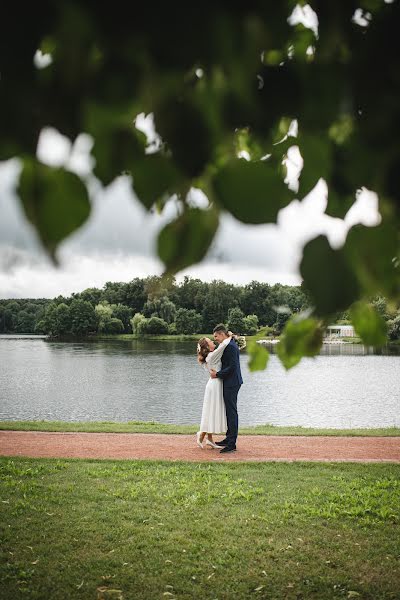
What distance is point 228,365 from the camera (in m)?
8.99

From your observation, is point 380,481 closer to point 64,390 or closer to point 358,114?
point 358,114

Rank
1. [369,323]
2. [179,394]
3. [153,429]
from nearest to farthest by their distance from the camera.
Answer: [369,323], [153,429], [179,394]

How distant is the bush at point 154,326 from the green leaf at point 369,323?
8758 centimetres

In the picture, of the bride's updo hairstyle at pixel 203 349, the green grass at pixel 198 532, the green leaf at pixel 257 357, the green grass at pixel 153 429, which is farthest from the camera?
the green grass at pixel 153 429

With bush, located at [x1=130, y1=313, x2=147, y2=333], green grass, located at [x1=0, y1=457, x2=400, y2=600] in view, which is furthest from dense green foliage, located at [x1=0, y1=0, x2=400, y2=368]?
bush, located at [x1=130, y1=313, x2=147, y2=333]

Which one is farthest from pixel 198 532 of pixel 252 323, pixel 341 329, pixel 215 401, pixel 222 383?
Result: pixel 341 329

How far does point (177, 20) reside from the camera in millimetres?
547

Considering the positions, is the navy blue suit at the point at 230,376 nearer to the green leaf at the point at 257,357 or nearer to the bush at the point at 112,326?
the green leaf at the point at 257,357

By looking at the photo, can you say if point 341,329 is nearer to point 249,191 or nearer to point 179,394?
point 179,394

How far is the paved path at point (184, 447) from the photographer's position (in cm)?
953

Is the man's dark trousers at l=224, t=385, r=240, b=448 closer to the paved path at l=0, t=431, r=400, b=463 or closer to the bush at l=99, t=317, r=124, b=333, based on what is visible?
the paved path at l=0, t=431, r=400, b=463

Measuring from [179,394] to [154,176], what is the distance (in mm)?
26436

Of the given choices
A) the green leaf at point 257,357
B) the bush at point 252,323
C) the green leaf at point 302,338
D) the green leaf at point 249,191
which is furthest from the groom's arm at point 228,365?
the green leaf at point 249,191

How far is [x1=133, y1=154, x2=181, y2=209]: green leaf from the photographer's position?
730mm
